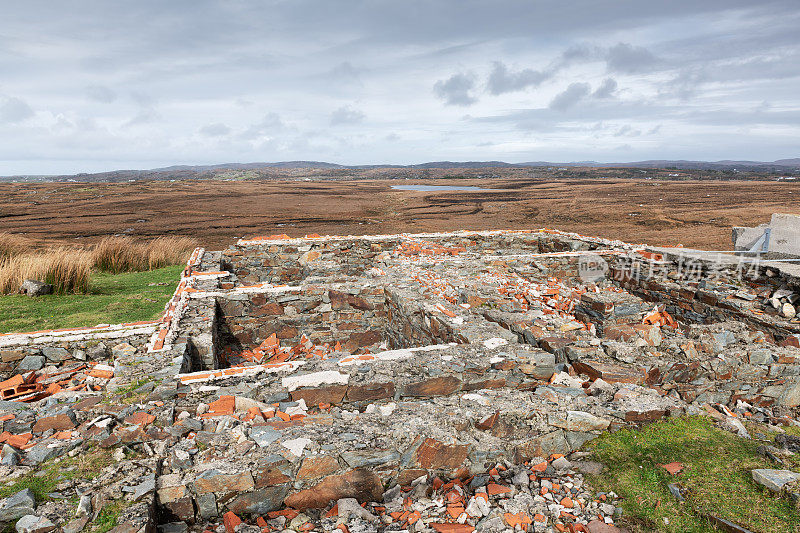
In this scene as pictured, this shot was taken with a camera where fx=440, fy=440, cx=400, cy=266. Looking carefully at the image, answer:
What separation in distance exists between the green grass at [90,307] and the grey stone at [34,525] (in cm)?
484

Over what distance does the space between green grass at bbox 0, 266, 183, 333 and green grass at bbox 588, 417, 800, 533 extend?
6.93 metres

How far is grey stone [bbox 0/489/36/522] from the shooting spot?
2.42 metres

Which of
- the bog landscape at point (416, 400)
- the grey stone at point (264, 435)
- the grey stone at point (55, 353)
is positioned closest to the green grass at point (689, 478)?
the bog landscape at point (416, 400)

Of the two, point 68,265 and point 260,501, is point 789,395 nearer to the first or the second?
point 260,501

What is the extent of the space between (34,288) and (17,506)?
292 inches

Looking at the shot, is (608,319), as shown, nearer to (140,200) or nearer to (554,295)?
(554,295)

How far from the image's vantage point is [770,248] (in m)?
8.70

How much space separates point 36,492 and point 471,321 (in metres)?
4.19

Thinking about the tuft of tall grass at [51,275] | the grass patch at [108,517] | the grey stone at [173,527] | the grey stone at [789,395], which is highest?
the tuft of tall grass at [51,275]

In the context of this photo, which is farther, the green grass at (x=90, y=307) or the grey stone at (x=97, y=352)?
the green grass at (x=90, y=307)

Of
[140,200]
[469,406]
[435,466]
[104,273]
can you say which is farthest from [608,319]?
[140,200]

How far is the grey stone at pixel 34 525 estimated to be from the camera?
2338 mm

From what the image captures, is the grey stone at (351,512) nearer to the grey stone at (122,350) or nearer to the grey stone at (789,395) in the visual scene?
the grey stone at (122,350)

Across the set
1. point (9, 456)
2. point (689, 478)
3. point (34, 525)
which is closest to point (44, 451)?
point (9, 456)
